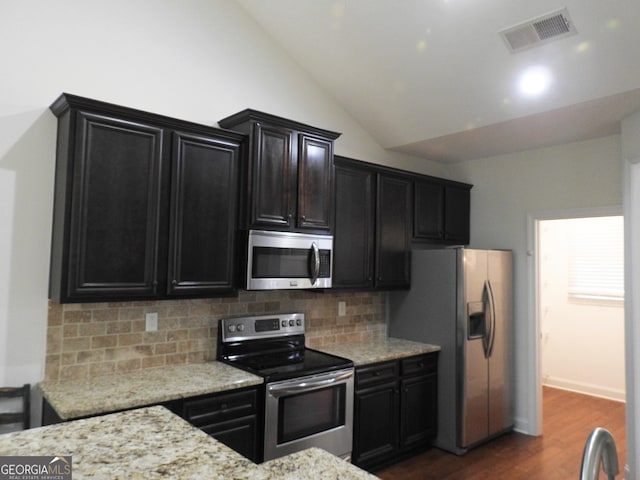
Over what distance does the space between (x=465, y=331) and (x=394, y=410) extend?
0.87m

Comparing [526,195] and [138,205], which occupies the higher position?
[526,195]

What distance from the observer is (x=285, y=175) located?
318 centimetres

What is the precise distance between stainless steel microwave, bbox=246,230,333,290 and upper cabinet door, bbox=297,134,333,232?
0.38 ft

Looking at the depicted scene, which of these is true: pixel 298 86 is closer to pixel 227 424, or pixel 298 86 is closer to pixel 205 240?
pixel 205 240

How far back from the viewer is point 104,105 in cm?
248

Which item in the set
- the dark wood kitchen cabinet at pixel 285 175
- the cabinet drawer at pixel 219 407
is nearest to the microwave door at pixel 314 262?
the dark wood kitchen cabinet at pixel 285 175

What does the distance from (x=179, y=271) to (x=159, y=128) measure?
831mm

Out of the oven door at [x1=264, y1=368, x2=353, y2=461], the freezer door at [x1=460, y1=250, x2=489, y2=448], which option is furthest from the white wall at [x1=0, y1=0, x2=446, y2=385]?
the freezer door at [x1=460, y1=250, x2=489, y2=448]

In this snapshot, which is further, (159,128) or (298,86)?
(298,86)

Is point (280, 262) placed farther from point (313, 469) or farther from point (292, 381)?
point (313, 469)

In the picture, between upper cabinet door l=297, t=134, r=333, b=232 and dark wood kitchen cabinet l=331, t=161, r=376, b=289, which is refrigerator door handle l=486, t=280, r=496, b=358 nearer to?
dark wood kitchen cabinet l=331, t=161, r=376, b=289

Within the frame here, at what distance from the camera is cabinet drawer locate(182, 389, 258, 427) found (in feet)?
8.30

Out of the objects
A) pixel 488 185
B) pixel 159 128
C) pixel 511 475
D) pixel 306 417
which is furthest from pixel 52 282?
pixel 488 185

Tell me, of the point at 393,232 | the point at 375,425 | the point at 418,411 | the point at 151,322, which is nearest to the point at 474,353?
the point at 418,411
